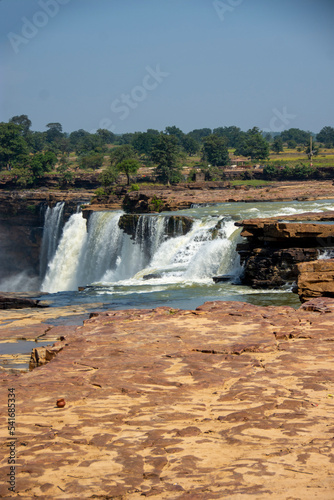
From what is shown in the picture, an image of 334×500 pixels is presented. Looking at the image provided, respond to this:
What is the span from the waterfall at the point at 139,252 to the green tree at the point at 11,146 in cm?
3497

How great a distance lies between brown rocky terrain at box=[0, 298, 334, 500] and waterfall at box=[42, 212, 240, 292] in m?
11.9

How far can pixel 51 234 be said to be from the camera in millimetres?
40125

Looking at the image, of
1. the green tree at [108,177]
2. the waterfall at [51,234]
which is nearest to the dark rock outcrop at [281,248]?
the waterfall at [51,234]

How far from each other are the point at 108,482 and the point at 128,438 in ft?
3.06

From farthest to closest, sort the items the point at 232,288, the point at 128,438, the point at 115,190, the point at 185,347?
the point at 115,190, the point at 232,288, the point at 185,347, the point at 128,438

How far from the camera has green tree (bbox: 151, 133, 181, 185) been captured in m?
54.6

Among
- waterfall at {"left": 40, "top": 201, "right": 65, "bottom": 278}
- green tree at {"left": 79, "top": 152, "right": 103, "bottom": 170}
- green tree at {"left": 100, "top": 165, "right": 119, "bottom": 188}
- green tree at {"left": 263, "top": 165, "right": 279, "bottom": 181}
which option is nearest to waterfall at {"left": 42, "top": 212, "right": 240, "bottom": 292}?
waterfall at {"left": 40, "top": 201, "right": 65, "bottom": 278}

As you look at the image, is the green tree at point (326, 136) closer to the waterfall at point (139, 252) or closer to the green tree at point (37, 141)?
the green tree at point (37, 141)

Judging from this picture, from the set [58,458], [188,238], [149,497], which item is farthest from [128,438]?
[188,238]

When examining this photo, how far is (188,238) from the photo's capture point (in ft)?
82.9

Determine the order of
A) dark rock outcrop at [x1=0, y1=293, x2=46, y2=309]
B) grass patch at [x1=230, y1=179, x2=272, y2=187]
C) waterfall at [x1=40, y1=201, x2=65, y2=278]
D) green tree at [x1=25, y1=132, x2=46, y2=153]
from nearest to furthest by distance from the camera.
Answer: dark rock outcrop at [x1=0, y1=293, x2=46, y2=309]
waterfall at [x1=40, y1=201, x2=65, y2=278]
grass patch at [x1=230, y1=179, x2=272, y2=187]
green tree at [x1=25, y1=132, x2=46, y2=153]

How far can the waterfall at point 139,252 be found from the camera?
2250 cm

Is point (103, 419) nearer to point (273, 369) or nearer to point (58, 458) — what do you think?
point (58, 458)

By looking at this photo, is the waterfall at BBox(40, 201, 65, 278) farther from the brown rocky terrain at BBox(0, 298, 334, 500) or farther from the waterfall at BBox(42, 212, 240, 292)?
the brown rocky terrain at BBox(0, 298, 334, 500)
